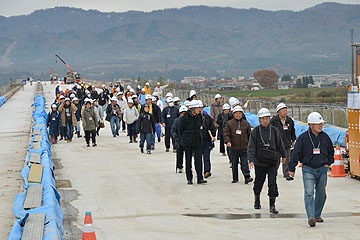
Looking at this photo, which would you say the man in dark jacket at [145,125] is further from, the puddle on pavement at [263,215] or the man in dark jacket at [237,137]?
the puddle on pavement at [263,215]

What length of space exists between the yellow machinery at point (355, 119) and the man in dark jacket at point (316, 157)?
3.92 m

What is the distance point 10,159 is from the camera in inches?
829

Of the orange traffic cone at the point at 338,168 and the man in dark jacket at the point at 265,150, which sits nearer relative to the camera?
the man in dark jacket at the point at 265,150

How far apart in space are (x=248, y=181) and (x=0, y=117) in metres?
30.6

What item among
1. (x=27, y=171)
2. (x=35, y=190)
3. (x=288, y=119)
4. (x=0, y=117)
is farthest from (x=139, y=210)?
(x=0, y=117)

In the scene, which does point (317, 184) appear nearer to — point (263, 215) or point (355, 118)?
point (263, 215)

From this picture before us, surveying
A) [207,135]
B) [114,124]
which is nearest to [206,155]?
[207,135]

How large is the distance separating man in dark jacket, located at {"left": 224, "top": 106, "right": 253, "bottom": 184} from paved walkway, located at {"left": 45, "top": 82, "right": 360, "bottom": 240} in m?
0.41

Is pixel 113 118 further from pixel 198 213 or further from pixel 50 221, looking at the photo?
pixel 50 221

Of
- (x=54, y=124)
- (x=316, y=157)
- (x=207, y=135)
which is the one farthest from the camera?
(x=54, y=124)

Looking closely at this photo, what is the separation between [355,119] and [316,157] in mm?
4185

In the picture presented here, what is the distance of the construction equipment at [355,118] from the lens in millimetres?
14859

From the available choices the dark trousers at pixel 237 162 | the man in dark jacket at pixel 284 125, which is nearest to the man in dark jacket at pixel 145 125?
the dark trousers at pixel 237 162

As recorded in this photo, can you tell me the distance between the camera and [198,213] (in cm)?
1235
